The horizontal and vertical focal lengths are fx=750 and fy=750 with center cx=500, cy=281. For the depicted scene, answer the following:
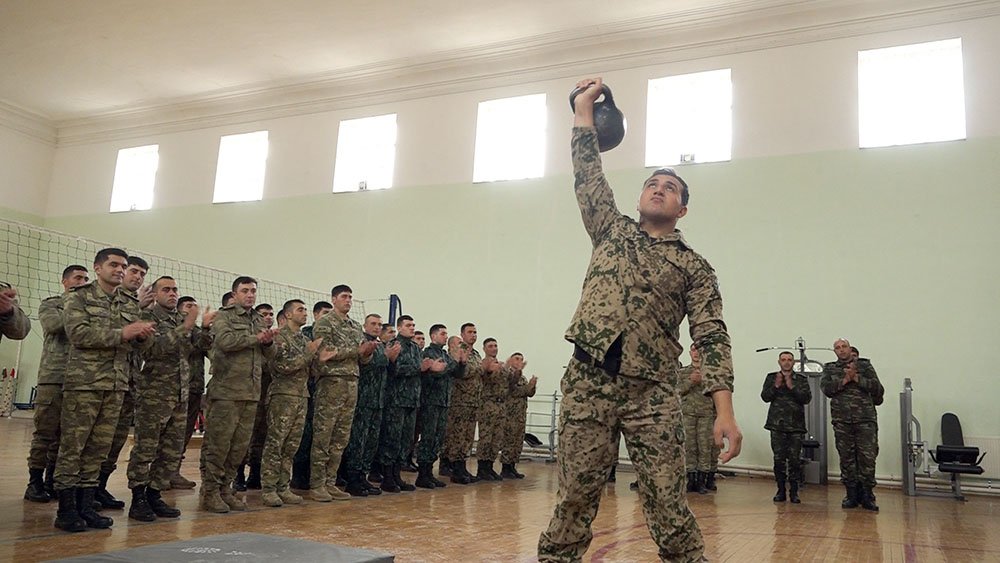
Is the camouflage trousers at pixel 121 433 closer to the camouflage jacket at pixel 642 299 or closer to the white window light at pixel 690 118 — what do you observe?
the camouflage jacket at pixel 642 299

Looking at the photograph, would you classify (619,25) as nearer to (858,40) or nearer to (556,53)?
(556,53)

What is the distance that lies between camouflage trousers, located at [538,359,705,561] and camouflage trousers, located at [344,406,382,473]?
4.23 metres

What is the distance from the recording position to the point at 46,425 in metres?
4.84

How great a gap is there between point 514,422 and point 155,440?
4.44 meters

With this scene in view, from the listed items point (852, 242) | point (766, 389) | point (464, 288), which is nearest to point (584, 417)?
point (766, 389)

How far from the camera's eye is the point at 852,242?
9.35m

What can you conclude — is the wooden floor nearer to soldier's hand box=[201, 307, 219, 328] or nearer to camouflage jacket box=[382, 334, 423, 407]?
camouflage jacket box=[382, 334, 423, 407]

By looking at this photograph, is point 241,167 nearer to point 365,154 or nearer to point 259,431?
point 365,154

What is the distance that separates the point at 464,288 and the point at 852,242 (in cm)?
544

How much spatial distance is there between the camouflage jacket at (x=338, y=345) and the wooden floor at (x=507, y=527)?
0.97m

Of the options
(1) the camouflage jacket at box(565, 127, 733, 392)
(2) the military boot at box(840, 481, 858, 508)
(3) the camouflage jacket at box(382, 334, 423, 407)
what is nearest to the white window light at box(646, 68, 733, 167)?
(2) the military boot at box(840, 481, 858, 508)

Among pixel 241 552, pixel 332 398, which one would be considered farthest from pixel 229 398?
pixel 241 552

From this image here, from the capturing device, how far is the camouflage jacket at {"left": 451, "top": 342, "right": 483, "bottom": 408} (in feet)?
25.2

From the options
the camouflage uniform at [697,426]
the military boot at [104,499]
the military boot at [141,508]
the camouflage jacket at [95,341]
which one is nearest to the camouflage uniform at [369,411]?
the military boot at [104,499]
